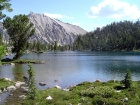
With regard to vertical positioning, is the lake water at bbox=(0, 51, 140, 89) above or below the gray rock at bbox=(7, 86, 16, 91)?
below

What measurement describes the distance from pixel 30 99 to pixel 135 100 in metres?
11.1

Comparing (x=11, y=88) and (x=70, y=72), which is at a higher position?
(x=11, y=88)

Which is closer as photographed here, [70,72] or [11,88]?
[11,88]

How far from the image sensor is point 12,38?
93.4 metres

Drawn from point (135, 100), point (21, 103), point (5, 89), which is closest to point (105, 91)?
point (135, 100)

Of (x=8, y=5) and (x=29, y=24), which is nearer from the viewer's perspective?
(x=8, y=5)

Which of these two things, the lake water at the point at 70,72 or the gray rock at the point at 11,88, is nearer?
the gray rock at the point at 11,88

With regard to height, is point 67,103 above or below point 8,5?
below

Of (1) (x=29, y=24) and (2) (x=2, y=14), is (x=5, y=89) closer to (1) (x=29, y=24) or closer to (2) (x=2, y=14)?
(2) (x=2, y=14)

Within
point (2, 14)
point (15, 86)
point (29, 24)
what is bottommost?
point (15, 86)

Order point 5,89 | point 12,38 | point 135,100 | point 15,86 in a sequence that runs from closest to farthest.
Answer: point 135,100 < point 5,89 < point 15,86 < point 12,38

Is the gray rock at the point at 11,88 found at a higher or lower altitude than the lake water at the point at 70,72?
higher

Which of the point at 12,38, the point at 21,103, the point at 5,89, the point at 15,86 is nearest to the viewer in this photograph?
the point at 21,103

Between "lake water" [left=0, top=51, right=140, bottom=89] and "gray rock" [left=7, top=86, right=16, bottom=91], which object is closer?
"gray rock" [left=7, top=86, right=16, bottom=91]
